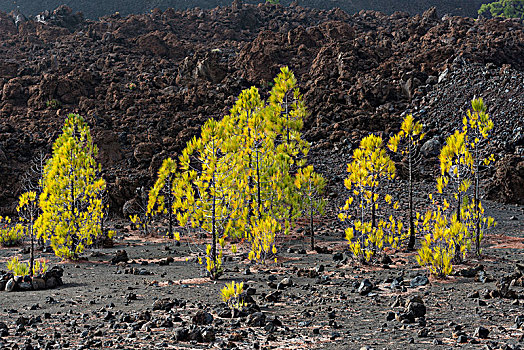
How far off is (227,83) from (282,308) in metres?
30.2

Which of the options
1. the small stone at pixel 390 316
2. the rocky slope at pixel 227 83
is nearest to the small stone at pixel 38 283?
the small stone at pixel 390 316

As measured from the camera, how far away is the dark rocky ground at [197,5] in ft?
235

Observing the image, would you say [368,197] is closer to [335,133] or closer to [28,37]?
[335,133]

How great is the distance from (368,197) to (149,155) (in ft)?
62.9

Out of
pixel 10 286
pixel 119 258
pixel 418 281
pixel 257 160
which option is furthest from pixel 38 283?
pixel 418 281

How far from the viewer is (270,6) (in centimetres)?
5931

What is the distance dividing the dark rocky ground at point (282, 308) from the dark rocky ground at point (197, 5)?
6863 cm

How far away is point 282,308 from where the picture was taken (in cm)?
722

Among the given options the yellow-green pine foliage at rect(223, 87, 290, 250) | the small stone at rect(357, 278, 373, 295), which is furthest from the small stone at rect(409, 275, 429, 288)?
the yellow-green pine foliage at rect(223, 87, 290, 250)

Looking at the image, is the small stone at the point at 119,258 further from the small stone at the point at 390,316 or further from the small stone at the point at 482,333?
the small stone at the point at 482,333

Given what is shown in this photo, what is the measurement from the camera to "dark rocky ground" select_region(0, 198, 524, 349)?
527 cm

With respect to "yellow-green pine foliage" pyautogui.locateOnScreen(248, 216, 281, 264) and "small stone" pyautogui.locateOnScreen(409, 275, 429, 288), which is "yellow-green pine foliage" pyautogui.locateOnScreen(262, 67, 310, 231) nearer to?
"yellow-green pine foliage" pyautogui.locateOnScreen(248, 216, 281, 264)

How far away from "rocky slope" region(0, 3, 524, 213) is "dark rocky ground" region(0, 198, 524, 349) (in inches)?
545

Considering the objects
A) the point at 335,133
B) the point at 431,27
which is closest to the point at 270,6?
the point at 431,27
